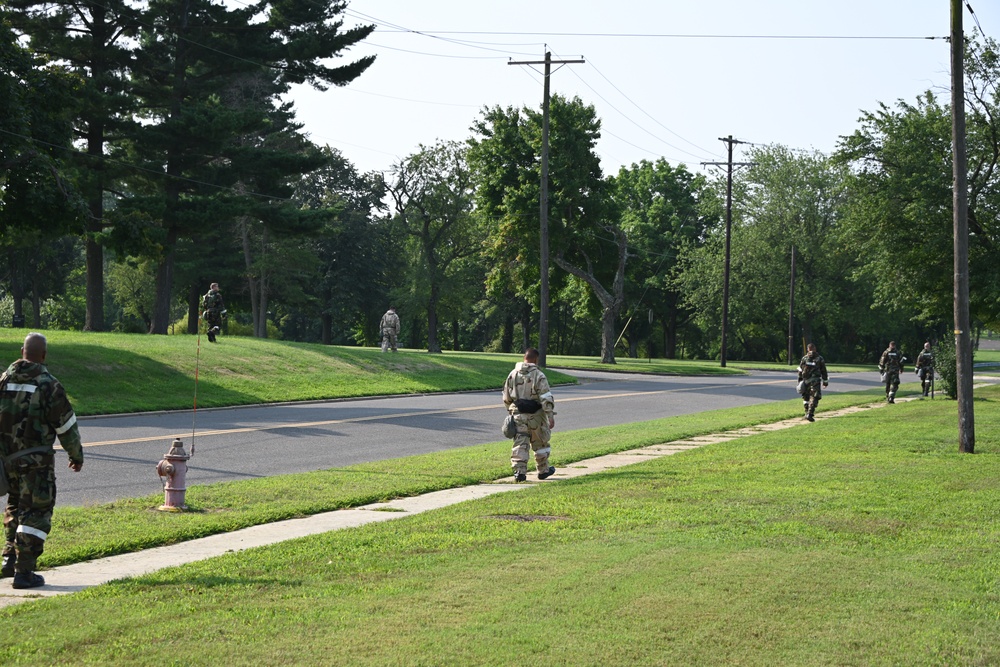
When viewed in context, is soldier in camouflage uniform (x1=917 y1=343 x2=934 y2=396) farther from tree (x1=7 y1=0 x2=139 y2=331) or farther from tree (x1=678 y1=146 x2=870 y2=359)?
tree (x1=678 y1=146 x2=870 y2=359)

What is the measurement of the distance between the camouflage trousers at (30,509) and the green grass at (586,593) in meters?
0.66

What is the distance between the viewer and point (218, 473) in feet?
48.4

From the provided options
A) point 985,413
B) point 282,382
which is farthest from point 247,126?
point 985,413

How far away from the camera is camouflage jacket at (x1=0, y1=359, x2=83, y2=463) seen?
7.90 metres

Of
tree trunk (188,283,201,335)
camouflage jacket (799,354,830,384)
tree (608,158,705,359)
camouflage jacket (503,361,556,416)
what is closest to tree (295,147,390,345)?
tree trunk (188,283,201,335)

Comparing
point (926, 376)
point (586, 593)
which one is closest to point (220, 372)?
point (926, 376)

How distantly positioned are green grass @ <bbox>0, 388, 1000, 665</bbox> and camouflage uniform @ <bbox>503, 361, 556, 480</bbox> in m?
2.11

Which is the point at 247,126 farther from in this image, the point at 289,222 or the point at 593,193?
the point at 593,193

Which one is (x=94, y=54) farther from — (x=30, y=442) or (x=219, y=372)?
(x=30, y=442)

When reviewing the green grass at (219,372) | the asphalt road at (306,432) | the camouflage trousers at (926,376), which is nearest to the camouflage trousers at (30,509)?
the asphalt road at (306,432)

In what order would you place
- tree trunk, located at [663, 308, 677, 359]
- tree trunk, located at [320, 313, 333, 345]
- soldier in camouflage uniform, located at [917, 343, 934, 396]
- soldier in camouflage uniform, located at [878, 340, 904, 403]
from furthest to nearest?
1. tree trunk, located at [663, 308, 677, 359]
2. tree trunk, located at [320, 313, 333, 345]
3. soldier in camouflage uniform, located at [917, 343, 934, 396]
4. soldier in camouflage uniform, located at [878, 340, 904, 403]

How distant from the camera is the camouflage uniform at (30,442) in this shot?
25.7 feet

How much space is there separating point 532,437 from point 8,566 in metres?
7.73

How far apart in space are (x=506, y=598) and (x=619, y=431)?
14.9 meters
